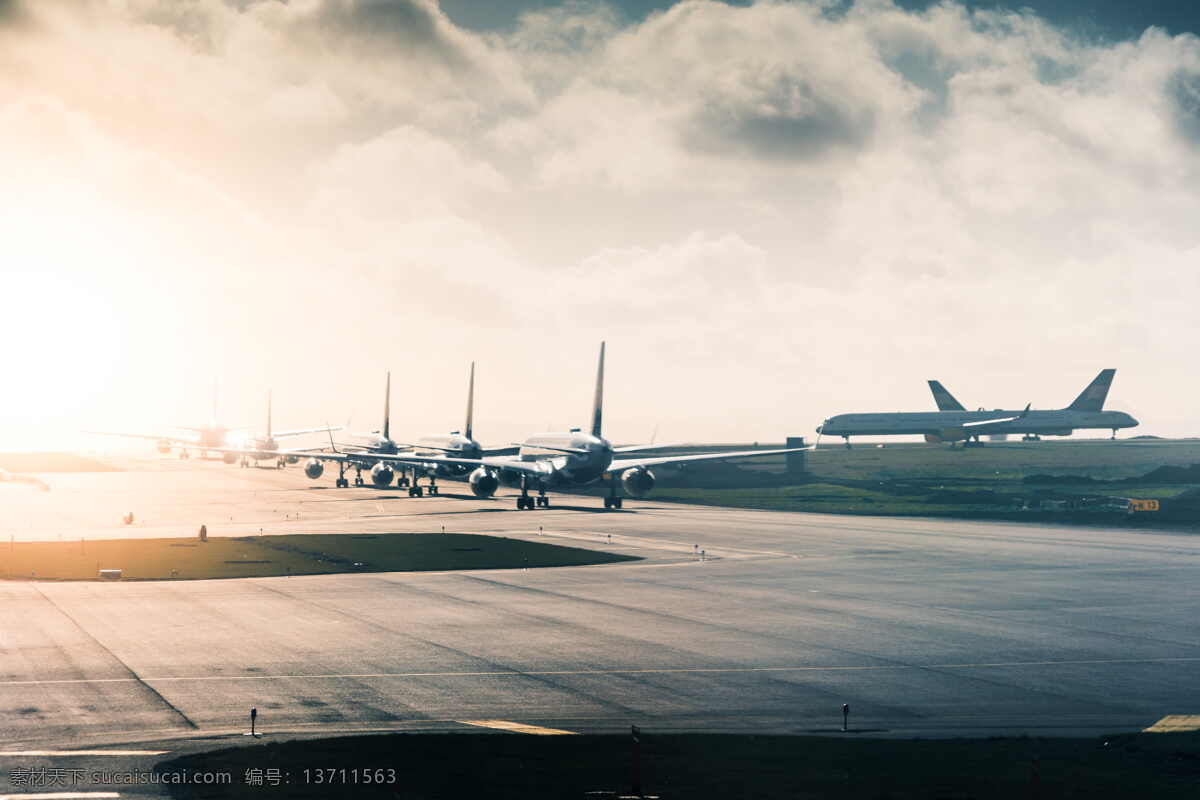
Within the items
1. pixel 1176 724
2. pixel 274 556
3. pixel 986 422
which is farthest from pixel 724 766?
pixel 986 422

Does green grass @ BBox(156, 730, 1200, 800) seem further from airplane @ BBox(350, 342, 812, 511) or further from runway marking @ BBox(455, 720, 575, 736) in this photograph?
airplane @ BBox(350, 342, 812, 511)

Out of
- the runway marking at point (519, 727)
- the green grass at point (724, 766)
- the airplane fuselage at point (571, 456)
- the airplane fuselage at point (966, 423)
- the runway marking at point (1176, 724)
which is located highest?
the airplane fuselage at point (966, 423)

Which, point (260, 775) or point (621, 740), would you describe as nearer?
point (260, 775)

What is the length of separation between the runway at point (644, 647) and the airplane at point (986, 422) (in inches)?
4898

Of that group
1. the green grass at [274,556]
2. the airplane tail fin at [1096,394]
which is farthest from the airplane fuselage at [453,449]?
the airplane tail fin at [1096,394]

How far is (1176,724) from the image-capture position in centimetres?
1952

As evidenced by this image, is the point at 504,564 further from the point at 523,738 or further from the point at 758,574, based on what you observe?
the point at 523,738

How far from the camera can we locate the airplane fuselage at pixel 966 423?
17612cm

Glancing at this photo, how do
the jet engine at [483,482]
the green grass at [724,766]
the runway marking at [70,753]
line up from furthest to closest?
the jet engine at [483,482]
the runway marking at [70,753]
the green grass at [724,766]

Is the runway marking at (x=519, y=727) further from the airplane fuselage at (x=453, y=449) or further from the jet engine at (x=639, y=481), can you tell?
the airplane fuselage at (x=453, y=449)

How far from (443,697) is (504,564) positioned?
26570 mm

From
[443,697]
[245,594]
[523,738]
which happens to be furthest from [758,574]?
[523,738]

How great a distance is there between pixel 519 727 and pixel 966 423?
168685 mm

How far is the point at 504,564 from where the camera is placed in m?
48.4
